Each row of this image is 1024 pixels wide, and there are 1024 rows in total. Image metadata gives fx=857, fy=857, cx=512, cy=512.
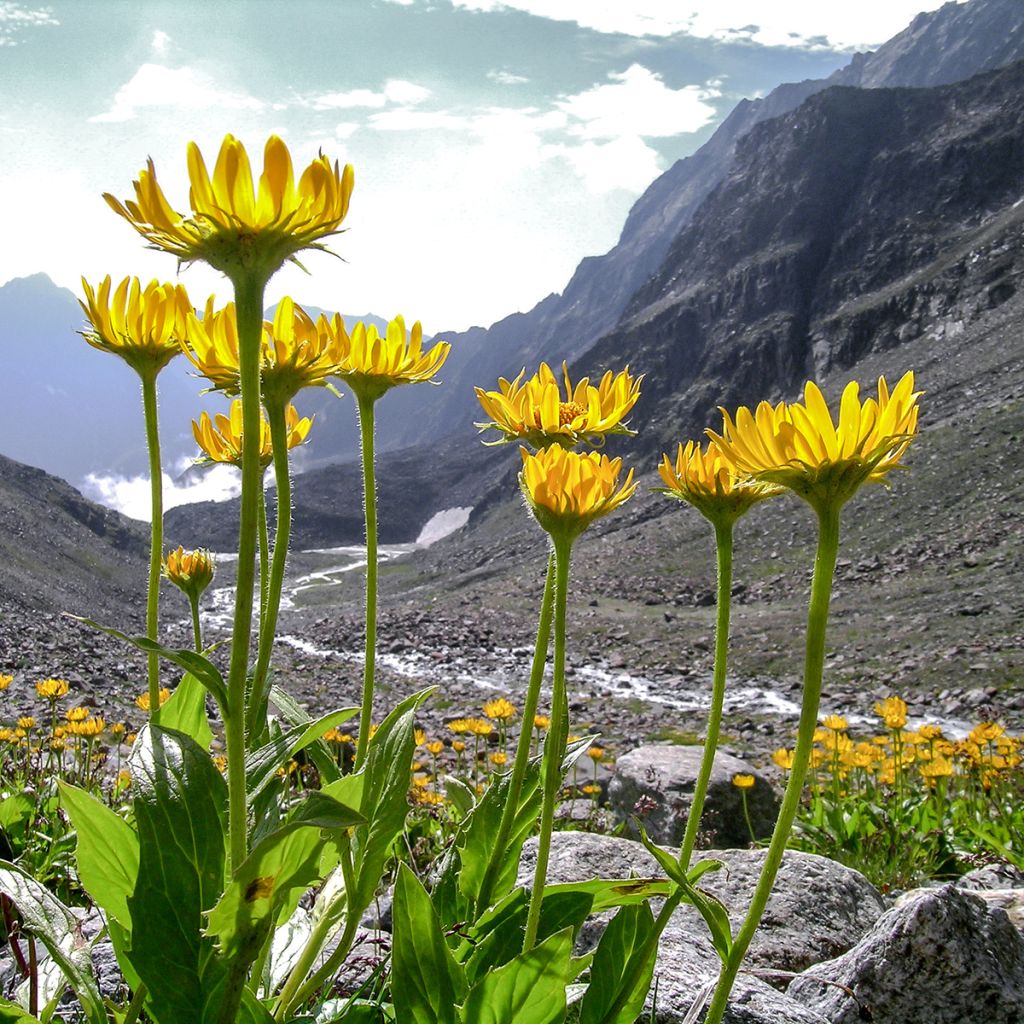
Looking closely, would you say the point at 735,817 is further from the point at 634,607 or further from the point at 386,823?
the point at 634,607

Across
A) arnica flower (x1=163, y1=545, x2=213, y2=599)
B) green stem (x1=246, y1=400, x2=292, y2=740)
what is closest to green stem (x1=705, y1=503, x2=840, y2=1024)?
green stem (x1=246, y1=400, x2=292, y2=740)

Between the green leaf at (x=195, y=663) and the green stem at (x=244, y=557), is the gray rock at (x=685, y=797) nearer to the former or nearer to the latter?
the green stem at (x=244, y=557)

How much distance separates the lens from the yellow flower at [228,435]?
107 inches

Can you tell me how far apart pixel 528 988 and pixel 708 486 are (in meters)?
1.38

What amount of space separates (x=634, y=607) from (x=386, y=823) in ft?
189

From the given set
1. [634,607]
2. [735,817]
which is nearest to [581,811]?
[735,817]

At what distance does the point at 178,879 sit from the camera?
191 cm

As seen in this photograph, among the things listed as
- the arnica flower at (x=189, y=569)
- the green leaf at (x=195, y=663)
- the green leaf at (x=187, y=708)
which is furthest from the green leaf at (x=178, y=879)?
the arnica flower at (x=189, y=569)

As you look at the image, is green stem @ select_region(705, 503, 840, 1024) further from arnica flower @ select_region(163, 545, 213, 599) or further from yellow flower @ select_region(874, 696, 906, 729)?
yellow flower @ select_region(874, 696, 906, 729)

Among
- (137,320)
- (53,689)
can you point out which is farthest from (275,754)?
(53,689)

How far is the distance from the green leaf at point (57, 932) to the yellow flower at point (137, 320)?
→ 4.67 ft

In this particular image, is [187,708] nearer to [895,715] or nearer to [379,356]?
[379,356]

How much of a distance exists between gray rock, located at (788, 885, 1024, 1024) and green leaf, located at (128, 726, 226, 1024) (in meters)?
2.05

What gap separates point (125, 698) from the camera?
25.7m
